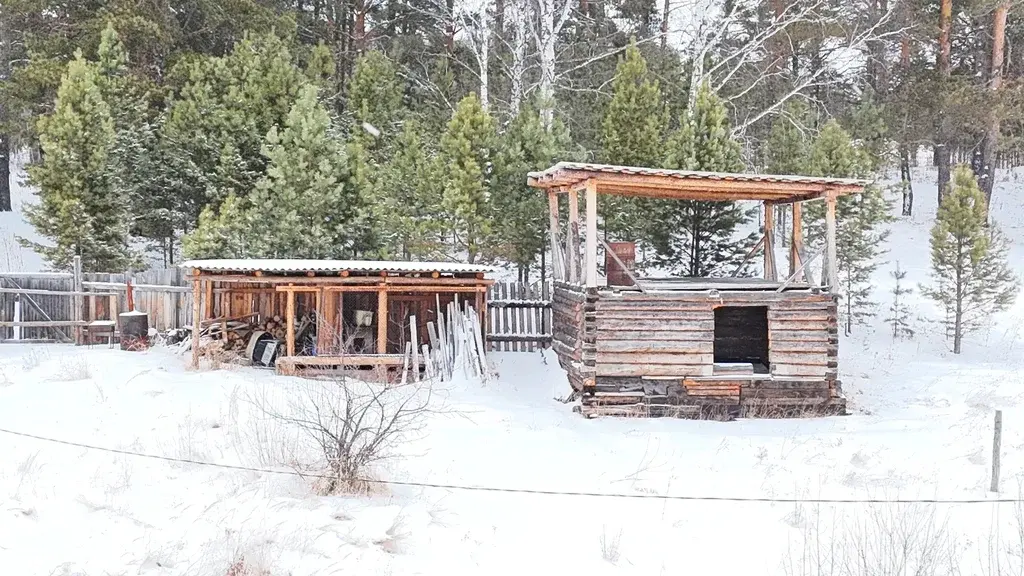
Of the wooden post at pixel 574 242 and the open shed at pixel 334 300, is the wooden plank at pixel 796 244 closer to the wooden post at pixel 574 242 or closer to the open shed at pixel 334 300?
the wooden post at pixel 574 242

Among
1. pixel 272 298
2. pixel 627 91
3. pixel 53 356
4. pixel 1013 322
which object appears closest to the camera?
pixel 53 356

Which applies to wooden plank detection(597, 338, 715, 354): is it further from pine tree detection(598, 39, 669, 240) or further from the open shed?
pine tree detection(598, 39, 669, 240)

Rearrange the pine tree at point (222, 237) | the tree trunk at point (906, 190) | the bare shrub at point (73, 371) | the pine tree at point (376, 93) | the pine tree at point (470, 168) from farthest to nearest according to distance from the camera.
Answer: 1. the tree trunk at point (906, 190)
2. the pine tree at point (376, 93)
3. the pine tree at point (470, 168)
4. the pine tree at point (222, 237)
5. the bare shrub at point (73, 371)

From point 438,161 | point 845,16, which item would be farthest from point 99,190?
point 845,16

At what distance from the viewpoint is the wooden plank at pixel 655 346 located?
41.1 ft

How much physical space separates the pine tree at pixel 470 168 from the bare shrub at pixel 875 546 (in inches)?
474

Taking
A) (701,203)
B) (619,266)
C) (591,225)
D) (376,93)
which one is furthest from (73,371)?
(376,93)

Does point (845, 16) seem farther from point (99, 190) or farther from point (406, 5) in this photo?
point (99, 190)

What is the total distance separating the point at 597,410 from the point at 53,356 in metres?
10.3

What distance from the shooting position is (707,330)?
12.7m

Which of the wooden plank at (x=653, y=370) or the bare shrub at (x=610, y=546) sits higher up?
the wooden plank at (x=653, y=370)

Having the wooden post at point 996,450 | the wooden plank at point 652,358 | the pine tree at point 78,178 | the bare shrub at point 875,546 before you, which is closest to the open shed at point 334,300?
the wooden plank at point 652,358

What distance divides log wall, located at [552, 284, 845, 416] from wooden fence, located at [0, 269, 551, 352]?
12.5 ft

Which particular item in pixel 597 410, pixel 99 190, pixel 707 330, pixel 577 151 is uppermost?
pixel 577 151
